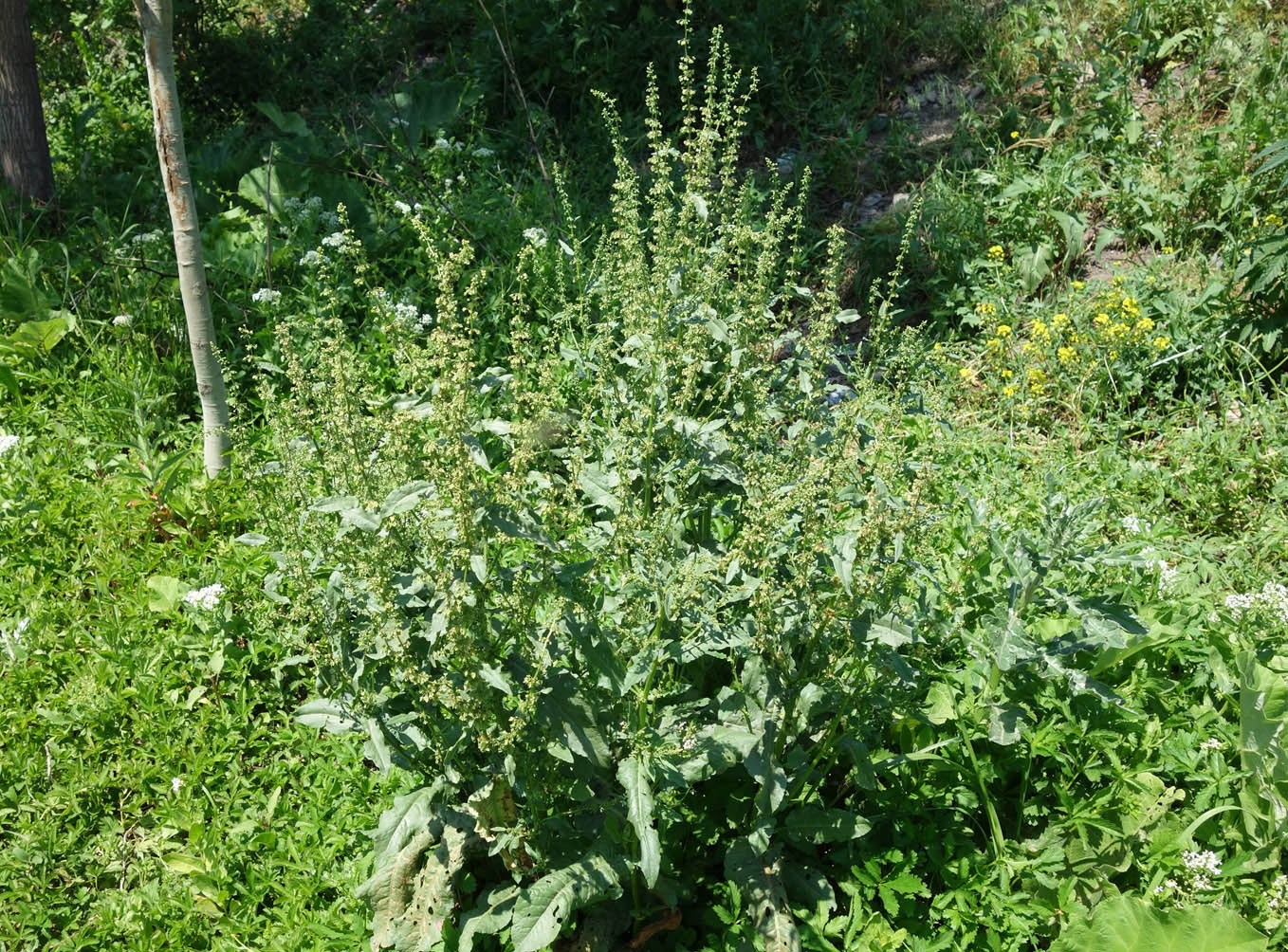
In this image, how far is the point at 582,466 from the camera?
2572 mm

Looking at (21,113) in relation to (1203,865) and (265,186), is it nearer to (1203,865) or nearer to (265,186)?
(265,186)

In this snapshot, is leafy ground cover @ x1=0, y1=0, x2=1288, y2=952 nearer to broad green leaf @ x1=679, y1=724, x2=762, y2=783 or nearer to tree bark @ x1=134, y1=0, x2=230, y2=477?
broad green leaf @ x1=679, y1=724, x2=762, y2=783

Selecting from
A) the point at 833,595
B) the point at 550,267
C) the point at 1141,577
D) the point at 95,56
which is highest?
the point at 95,56

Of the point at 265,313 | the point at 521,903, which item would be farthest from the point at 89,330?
the point at 521,903

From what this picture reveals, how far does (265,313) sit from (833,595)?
3513 millimetres

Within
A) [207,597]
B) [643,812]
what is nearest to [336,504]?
[643,812]

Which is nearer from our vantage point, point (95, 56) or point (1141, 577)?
point (1141, 577)

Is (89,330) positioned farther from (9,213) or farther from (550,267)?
(550,267)

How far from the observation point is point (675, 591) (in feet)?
7.79

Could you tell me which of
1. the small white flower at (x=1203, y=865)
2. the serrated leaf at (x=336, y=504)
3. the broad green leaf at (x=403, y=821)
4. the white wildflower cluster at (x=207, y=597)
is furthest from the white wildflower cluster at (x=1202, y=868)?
the white wildflower cluster at (x=207, y=597)

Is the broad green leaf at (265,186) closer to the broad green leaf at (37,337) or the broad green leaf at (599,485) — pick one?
the broad green leaf at (37,337)

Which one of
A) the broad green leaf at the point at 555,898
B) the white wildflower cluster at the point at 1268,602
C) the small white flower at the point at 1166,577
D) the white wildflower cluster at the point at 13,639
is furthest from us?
the white wildflower cluster at the point at 13,639

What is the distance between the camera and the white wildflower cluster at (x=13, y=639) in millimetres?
3641

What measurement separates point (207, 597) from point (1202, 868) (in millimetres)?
3077
